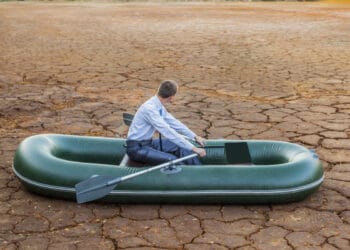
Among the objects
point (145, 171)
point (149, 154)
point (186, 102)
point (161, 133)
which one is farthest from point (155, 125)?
point (186, 102)

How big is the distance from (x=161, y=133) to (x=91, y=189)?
0.75 m

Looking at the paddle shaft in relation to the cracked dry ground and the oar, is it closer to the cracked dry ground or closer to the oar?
the oar

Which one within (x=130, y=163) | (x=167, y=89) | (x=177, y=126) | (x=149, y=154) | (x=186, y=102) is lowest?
(x=186, y=102)

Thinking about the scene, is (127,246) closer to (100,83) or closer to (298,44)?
(100,83)

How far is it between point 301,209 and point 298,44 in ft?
28.8

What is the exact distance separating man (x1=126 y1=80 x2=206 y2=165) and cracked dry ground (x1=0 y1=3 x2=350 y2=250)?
1.43 ft

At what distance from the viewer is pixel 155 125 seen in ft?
14.5

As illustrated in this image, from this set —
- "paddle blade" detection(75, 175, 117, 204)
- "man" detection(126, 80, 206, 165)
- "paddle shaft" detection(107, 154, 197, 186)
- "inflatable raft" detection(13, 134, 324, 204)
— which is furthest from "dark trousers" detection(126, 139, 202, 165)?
"paddle blade" detection(75, 175, 117, 204)

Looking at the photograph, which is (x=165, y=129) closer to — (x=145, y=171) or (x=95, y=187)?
(x=145, y=171)

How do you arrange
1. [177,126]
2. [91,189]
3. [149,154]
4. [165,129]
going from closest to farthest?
1. [91,189]
2. [165,129]
3. [149,154]
4. [177,126]

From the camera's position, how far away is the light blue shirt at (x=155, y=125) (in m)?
4.38

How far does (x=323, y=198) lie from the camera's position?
4496 mm

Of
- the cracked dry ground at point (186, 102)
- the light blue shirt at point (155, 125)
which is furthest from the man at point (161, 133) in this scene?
the cracked dry ground at point (186, 102)

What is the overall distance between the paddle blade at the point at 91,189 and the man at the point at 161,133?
0.53 meters
